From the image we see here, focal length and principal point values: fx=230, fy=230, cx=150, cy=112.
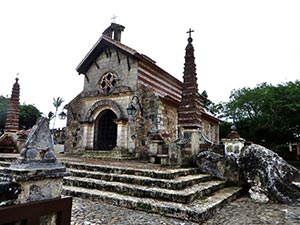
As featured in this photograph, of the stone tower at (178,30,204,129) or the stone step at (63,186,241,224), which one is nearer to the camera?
the stone step at (63,186,241,224)

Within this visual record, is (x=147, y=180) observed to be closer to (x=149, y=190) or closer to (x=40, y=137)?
(x=149, y=190)

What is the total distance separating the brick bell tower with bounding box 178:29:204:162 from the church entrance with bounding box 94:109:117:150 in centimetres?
542

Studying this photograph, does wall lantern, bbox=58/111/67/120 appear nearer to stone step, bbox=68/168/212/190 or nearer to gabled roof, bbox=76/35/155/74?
gabled roof, bbox=76/35/155/74

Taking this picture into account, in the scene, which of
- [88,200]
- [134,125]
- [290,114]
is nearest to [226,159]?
[88,200]

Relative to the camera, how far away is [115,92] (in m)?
13.3

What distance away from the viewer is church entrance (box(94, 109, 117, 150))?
13.5 metres

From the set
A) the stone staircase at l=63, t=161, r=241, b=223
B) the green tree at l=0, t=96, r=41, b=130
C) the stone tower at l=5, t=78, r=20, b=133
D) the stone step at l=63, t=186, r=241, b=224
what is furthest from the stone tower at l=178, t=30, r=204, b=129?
the green tree at l=0, t=96, r=41, b=130

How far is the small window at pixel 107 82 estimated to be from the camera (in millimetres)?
13706

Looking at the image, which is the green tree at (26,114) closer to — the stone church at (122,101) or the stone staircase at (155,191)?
the stone church at (122,101)

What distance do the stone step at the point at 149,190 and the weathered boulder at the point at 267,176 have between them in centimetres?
119

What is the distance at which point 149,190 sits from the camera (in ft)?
17.6

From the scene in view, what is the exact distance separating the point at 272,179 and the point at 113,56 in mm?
10827

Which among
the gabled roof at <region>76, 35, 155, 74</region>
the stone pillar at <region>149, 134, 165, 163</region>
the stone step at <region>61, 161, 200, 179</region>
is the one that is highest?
the gabled roof at <region>76, 35, 155, 74</region>

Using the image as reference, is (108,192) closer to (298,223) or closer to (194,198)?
(194,198)
